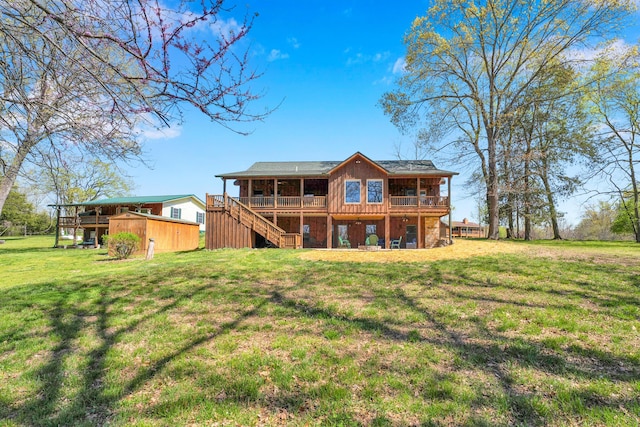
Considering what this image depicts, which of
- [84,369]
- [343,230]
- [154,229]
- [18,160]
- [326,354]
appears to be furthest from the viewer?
[343,230]

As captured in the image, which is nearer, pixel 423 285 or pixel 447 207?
pixel 423 285

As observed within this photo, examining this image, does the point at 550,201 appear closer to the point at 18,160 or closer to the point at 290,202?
the point at 290,202

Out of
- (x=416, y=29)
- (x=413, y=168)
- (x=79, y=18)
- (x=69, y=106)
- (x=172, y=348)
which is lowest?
(x=172, y=348)

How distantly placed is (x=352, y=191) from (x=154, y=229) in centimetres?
1290

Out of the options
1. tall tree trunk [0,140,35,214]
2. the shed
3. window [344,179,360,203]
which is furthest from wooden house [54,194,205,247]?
tall tree trunk [0,140,35,214]

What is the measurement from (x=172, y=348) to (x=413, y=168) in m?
19.6

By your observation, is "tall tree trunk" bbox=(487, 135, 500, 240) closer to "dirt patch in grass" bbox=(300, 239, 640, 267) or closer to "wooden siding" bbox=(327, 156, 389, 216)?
"dirt patch in grass" bbox=(300, 239, 640, 267)

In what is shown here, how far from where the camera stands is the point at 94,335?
450cm

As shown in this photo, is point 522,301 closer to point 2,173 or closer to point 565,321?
point 565,321

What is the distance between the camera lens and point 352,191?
1938 centimetres

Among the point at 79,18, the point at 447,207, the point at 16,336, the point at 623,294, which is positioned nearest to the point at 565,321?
the point at 623,294

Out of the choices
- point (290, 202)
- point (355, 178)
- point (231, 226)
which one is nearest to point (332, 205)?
point (355, 178)

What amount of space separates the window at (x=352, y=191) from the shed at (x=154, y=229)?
39.1 feet

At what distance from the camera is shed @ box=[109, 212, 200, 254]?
58.7ft
